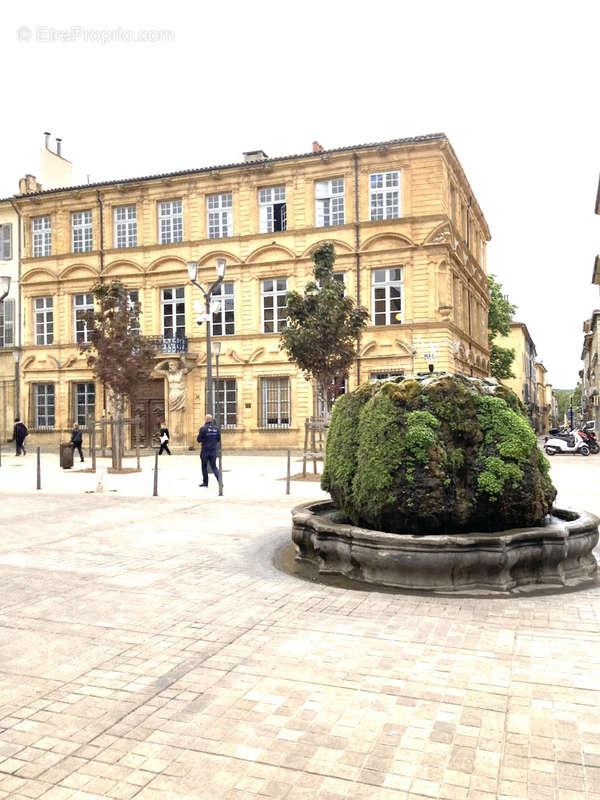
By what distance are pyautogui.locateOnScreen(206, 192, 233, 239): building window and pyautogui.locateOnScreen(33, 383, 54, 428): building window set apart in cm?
1112

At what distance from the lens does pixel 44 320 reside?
36000mm

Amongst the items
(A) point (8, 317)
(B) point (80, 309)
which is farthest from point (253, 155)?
(A) point (8, 317)

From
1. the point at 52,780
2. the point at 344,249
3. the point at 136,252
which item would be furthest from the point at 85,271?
the point at 52,780

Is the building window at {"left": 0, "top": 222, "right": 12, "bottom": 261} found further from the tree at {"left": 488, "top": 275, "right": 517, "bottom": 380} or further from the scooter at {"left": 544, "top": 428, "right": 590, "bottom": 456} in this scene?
the tree at {"left": 488, "top": 275, "right": 517, "bottom": 380}

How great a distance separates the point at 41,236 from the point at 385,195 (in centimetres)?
1777

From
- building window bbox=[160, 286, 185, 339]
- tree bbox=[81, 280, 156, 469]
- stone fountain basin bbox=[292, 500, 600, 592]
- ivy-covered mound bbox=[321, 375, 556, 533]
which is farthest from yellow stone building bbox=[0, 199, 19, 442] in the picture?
stone fountain basin bbox=[292, 500, 600, 592]

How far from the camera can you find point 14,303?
36531 millimetres

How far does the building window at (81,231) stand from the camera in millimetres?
35219

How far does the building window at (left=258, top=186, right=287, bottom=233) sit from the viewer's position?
32.1m

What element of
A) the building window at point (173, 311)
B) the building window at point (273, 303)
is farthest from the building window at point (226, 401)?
the building window at point (173, 311)

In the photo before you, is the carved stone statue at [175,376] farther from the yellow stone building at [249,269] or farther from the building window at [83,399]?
the building window at [83,399]

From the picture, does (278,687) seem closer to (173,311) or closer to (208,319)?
(208,319)

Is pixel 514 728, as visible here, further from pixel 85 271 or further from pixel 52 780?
pixel 85 271

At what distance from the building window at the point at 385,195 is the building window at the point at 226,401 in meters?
9.79
